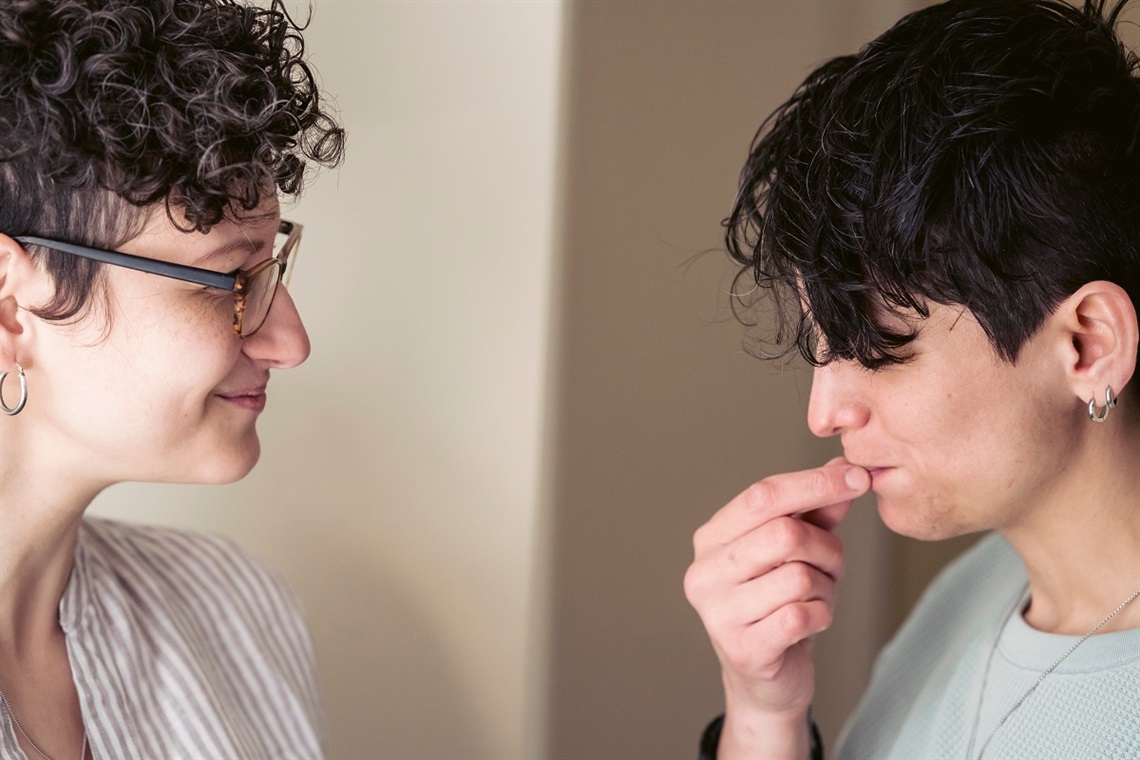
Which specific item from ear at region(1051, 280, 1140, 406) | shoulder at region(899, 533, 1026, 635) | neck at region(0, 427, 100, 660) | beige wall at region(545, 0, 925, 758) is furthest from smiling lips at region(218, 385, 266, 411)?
shoulder at region(899, 533, 1026, 635)

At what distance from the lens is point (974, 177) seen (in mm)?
1070

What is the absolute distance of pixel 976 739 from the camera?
51.2 inches

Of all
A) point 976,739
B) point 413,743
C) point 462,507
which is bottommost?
point 413,743

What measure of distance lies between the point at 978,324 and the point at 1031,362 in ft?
0.23

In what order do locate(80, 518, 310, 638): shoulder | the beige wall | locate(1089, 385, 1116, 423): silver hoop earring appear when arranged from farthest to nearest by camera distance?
the beige wall, locate(80, 518, 310, 638): shoulder, locate(1089, 385, 1116, 423): silver hoop earring

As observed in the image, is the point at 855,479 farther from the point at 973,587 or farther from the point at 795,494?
the point at 973,587

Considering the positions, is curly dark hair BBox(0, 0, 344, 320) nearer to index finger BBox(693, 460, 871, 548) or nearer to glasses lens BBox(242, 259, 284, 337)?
glasses lens BBox(242, 259, 284, 337)

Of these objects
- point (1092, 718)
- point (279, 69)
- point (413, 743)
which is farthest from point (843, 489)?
point (413, 743)

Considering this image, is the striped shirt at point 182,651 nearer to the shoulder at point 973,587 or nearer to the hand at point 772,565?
the hand at point 772,565

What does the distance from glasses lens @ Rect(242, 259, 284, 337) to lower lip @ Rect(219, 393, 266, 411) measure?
0.26 ft

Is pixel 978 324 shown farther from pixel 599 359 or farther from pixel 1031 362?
pixel 599 359

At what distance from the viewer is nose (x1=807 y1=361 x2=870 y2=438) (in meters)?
1.20

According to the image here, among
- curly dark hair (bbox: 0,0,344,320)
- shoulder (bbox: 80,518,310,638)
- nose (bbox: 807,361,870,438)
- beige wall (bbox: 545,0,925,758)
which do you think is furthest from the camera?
beige wall (bbox: 545,0,925,758)

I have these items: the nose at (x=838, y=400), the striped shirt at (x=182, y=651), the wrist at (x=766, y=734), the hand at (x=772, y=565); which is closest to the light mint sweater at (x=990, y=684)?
the wrist at (x=766, y=734)
